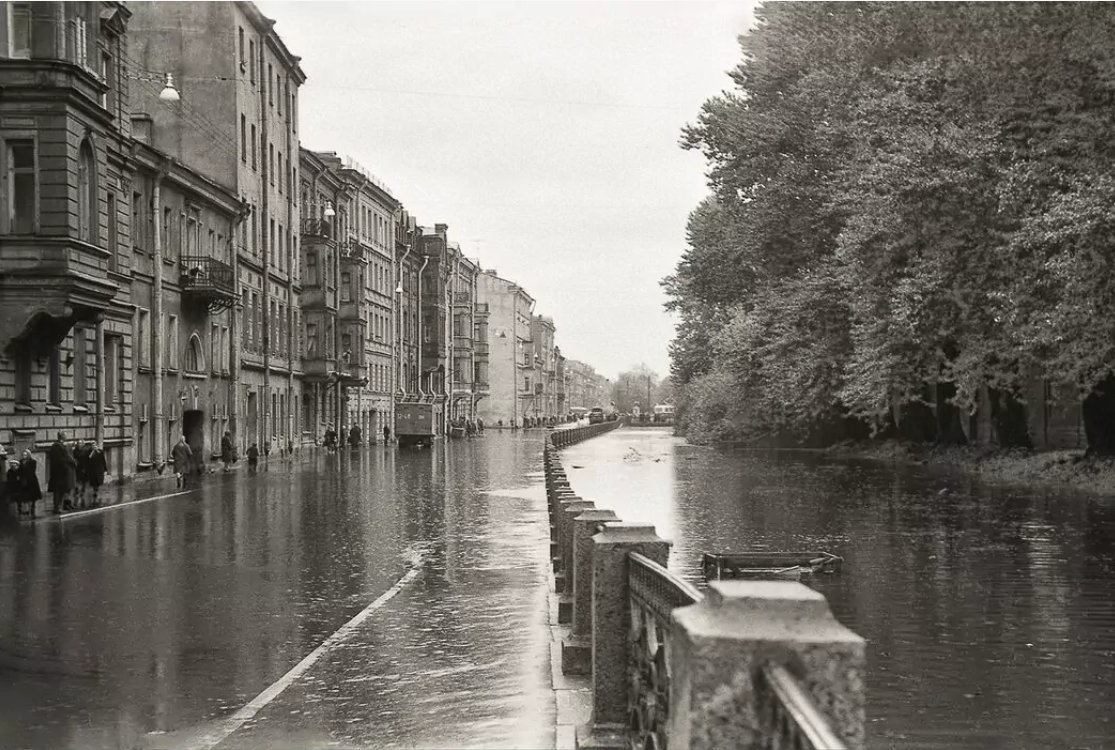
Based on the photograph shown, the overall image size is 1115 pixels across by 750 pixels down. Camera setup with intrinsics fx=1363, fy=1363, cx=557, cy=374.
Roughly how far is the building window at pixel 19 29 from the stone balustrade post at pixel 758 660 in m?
28.6

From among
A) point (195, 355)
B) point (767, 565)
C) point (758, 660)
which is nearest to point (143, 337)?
point (195, 355)

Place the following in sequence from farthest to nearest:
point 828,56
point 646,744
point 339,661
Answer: point 828,56 → point 339,661 → point 646,744

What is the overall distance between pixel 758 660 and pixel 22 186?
29072mm

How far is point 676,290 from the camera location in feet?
261

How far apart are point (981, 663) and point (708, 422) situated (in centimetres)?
6084

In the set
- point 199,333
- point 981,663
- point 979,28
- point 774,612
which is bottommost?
point 981,663

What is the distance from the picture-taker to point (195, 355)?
47031 millimetres

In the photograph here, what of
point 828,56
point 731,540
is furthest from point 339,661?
point 828,56

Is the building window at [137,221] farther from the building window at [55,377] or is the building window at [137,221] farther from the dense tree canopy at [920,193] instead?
the dense tree canopy at [920,193]

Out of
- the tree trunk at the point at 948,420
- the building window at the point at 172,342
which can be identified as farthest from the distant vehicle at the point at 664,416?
the building window at the point at 172,342

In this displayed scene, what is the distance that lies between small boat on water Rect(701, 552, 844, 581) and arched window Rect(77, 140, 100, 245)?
63.6ft

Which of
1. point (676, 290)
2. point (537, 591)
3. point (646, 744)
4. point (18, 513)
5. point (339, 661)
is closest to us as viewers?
point (646, 744)

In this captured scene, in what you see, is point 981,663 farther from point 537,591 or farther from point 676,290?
point 676,290

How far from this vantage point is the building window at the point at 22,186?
2899cm
